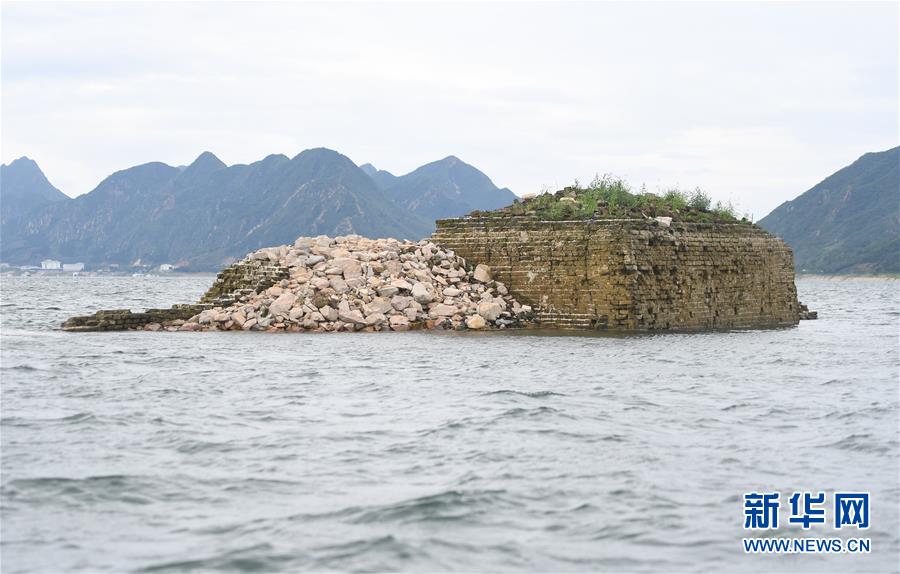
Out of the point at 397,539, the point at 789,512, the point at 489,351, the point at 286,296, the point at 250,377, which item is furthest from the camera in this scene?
the point at 286,296

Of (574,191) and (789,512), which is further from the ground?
(574,191)

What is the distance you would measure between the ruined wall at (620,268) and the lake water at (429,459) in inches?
225

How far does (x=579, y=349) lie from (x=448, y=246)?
8.16 m

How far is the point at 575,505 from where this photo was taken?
8344 millimetres

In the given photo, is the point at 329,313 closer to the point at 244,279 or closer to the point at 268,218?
the point at 244,279

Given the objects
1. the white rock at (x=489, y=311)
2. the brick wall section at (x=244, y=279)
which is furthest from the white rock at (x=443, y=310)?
the brick wall section at (x=244, y=279)

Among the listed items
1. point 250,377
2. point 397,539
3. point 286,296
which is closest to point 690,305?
point 286,296

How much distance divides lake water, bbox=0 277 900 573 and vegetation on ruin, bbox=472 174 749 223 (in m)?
7.88

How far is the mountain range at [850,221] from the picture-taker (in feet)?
448

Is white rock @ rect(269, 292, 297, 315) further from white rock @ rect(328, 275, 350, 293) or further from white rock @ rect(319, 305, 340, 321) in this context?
white rock @ rect(328, 275, 350, 293)

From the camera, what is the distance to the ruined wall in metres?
24.2

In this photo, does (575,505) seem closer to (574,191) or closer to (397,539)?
(397,539)

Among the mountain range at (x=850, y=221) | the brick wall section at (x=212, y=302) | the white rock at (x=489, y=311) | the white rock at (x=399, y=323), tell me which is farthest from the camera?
the mountain range at (x=850, y=221)

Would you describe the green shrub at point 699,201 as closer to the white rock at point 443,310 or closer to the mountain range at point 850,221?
the white rock at point 443,310
